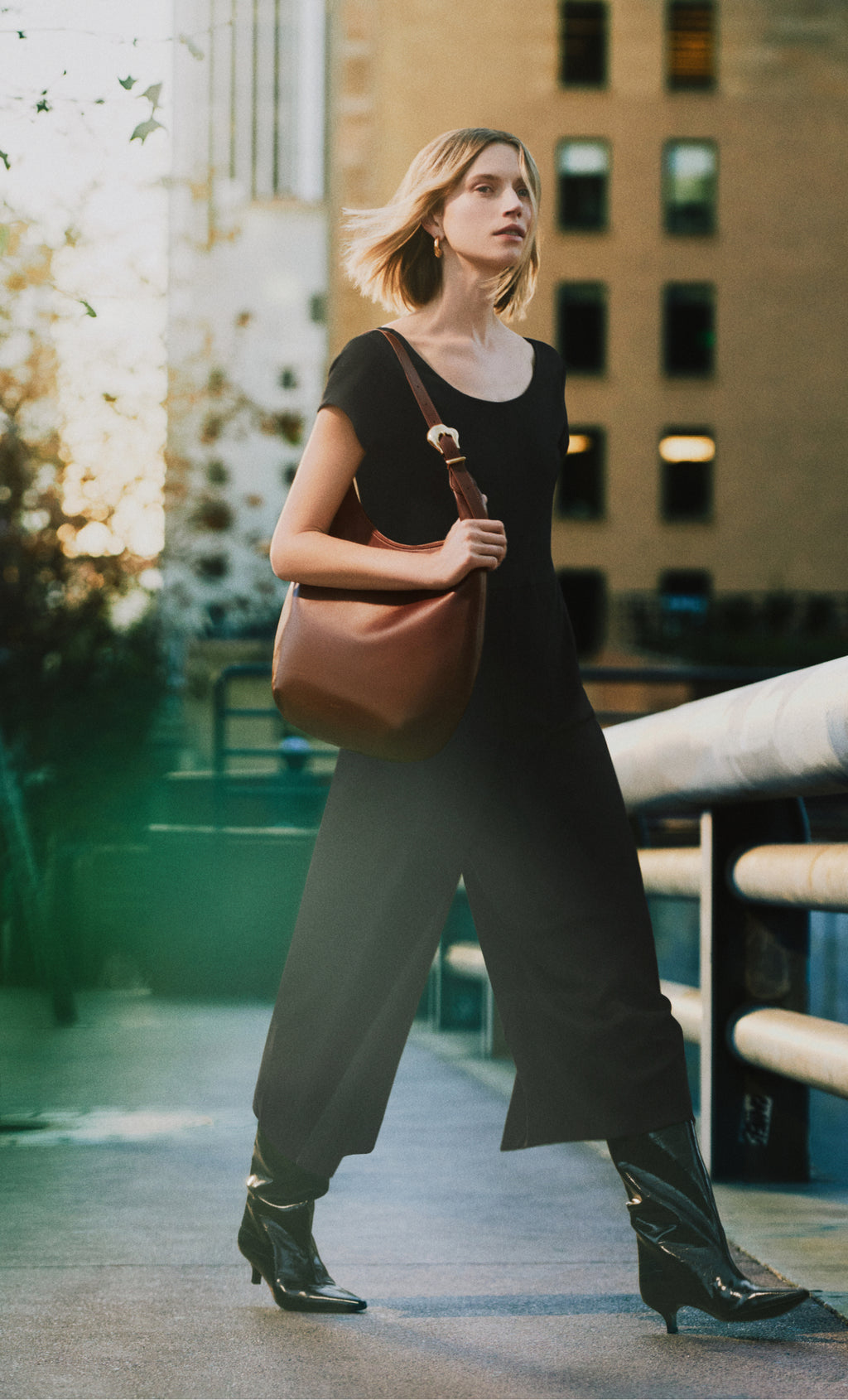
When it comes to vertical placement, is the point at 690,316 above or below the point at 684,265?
below

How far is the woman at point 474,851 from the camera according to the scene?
8.84 ft

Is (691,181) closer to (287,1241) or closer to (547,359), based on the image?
(547,359)

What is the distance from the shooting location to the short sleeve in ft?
9.12

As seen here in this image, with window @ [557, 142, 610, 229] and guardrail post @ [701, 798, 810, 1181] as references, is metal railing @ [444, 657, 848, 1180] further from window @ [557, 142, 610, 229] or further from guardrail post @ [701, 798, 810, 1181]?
window @ [557, 142, 610, 229]

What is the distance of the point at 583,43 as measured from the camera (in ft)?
140

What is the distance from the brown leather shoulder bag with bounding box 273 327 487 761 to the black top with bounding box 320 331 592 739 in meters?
0.09

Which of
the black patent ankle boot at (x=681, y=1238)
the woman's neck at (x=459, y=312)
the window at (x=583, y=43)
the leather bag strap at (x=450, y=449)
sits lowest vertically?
the black patent ankle boot at (x=681, y=1238)

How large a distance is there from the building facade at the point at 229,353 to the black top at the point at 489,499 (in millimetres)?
2292

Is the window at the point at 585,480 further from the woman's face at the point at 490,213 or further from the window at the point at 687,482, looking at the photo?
the woman's face at the point at 490,213

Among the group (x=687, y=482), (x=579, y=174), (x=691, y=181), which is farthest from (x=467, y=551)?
(x=691, y=181)

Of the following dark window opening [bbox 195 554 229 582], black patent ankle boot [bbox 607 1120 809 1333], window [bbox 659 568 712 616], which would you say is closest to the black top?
black patent ankle boot [bbox 607 1120 809 1333]

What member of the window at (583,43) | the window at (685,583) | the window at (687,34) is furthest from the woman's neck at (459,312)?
the window at (687,34)

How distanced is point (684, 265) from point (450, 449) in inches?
1655

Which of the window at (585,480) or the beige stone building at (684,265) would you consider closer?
the beige stone building at (684,265)
